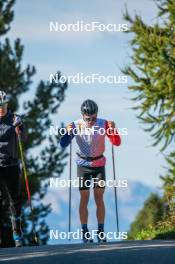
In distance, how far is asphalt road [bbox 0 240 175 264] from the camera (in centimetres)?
987

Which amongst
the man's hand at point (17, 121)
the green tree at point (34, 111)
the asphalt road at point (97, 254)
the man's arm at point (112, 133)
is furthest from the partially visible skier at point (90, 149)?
the green tree at point (34, 111)

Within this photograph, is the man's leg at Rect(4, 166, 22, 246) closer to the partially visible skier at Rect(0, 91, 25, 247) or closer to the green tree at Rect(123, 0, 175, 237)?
the partially visible skier at Rect(0, 91, 25, 247)

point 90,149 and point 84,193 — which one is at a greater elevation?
point 90,149

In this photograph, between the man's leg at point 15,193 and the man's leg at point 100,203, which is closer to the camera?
the man's leg at point 15,193

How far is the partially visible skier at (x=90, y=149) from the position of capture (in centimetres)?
1358

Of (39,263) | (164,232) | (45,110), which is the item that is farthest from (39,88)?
(39,263)

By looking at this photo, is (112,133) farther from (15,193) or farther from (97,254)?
(97,254)

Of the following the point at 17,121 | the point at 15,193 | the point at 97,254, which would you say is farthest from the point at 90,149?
the point at 97,254

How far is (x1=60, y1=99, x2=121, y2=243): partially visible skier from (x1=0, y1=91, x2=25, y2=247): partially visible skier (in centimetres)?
87

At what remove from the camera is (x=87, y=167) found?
1368 centimetres

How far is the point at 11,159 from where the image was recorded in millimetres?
13195

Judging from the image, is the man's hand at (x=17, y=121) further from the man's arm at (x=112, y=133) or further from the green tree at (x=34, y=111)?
the green tree at (x=34, y=111)

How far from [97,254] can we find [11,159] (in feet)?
10.4

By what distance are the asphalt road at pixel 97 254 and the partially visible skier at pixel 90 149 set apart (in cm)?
209
